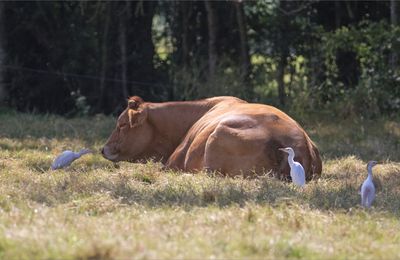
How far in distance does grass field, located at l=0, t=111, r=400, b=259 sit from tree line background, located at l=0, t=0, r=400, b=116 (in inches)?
188

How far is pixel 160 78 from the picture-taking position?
14719 millimetres

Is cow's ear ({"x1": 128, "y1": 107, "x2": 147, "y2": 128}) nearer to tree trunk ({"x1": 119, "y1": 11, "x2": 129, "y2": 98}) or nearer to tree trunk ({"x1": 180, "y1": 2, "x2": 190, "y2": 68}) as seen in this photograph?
tree trunk ({"x1": 119, "y1": 11, "x2": 129, "y2": 98})

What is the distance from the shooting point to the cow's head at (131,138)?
969cm

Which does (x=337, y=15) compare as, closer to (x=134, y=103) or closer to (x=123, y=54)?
(x=123, y=54)

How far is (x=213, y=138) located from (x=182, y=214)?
84.9 inches

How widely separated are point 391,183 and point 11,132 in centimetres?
513

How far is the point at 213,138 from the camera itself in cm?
838

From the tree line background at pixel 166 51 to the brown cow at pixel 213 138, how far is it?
14.0ft

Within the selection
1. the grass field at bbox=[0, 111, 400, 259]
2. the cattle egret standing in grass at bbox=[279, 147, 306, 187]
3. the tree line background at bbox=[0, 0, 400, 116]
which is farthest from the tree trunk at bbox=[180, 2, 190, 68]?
the cattle egret standing in grass at bbox=[279, 147, 306, 187]

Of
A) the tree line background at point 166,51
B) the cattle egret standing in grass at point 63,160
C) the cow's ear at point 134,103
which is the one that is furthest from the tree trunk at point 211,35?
the cattle egret standing in grass at point 63,160

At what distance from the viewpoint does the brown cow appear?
26.7 ft

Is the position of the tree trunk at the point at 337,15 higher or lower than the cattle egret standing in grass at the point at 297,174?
higher

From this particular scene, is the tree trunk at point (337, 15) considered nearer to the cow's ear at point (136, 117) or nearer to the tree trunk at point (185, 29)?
the tree trunk at point (185, 29)

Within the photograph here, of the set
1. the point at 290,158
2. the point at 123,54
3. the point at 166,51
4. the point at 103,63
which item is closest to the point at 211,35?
the point at 166,51
